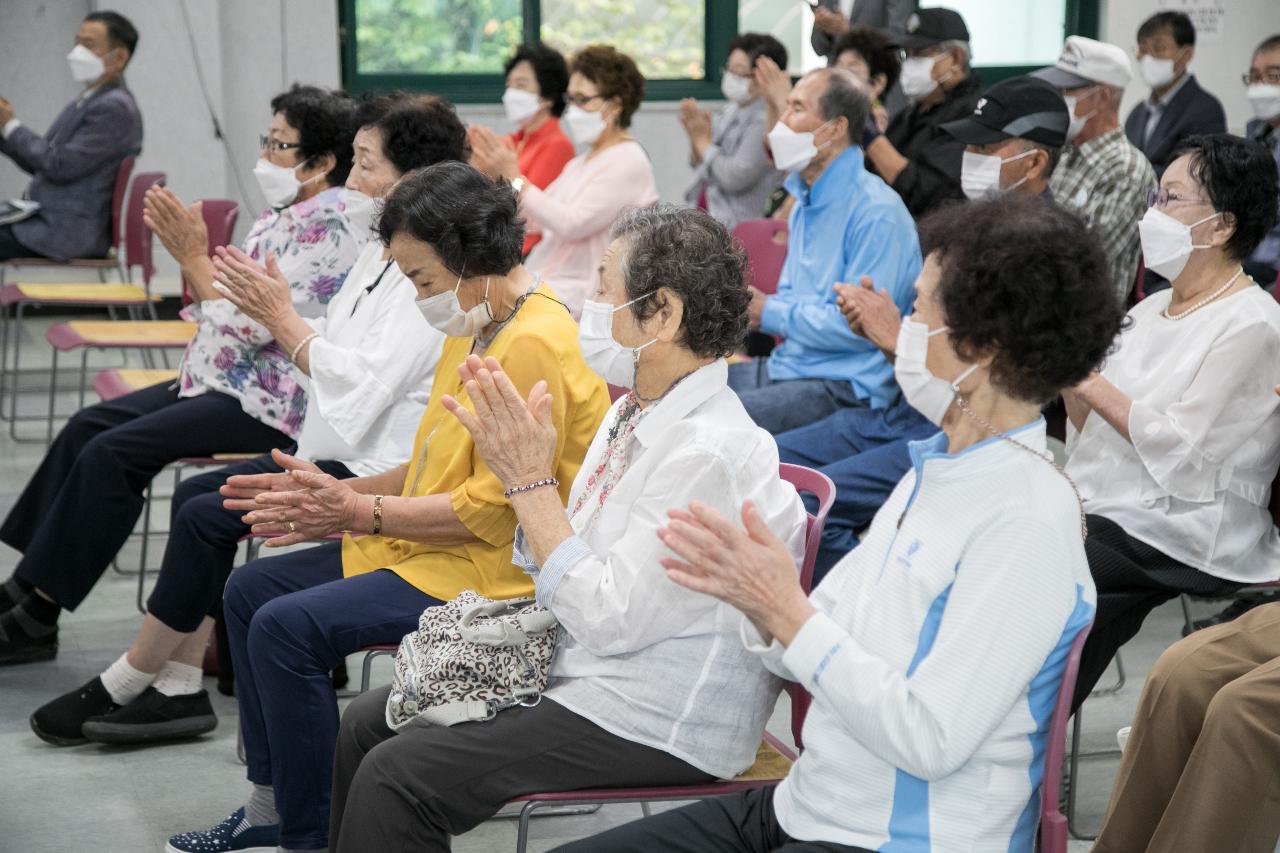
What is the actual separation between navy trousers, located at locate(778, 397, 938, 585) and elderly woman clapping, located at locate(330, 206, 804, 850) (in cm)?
113

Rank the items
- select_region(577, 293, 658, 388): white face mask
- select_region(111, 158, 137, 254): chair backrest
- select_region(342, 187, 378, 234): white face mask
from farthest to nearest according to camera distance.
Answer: select_region(111, 158, 137, 254): chair backrest → select_region(342, 187, 378, 234): white face mask → select_region(577, 293, 658, 388): white face mask

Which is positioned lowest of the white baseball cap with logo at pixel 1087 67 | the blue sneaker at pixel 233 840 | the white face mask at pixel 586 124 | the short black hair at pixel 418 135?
the blue sneaker at pixel 233 840

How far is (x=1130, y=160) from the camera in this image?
3703mm

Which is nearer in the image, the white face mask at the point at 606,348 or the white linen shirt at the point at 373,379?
the white face mask at the point at 606,348

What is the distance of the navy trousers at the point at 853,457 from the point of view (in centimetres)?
309

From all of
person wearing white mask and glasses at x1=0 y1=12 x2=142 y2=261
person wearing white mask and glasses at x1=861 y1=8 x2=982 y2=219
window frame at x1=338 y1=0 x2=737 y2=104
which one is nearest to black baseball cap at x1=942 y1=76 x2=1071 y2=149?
person wearing white mask and glasses at x1=861 y1=8 x2=982 y2=219

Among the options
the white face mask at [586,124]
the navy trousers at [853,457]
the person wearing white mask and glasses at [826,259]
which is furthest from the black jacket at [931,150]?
the navy trousers at [853,457]

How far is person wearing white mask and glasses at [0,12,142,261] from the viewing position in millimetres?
6062

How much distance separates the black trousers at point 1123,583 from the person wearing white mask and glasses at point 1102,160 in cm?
94

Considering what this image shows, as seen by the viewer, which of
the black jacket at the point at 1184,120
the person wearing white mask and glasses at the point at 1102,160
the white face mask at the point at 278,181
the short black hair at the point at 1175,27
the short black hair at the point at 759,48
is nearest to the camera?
the white face mask at the point at 278,181

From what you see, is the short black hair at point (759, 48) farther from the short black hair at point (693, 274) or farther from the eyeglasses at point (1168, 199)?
the short black hair at point (693, 274)

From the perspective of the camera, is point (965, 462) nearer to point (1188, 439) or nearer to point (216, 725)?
point (1188, 439)

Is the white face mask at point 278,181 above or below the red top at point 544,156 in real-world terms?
above

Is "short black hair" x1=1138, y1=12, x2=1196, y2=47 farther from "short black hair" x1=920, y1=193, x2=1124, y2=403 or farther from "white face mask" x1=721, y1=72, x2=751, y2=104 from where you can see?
"short black hair" x1=920, y1=193, x2=1124, y2=403
